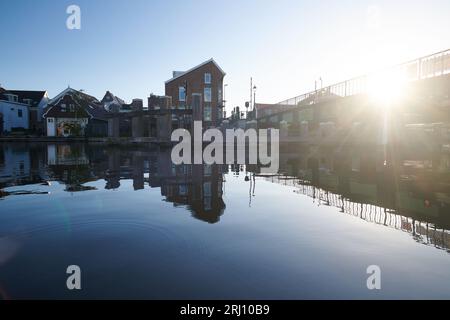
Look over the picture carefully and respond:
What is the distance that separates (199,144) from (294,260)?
25.9m

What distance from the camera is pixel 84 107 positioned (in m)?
56.9

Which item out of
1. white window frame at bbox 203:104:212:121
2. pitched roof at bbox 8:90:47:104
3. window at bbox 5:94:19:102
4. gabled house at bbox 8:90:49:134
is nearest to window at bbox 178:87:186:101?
white window frame at bbox 203:104:212:121

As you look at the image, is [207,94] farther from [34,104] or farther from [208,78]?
[34,104]

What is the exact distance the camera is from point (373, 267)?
381cm

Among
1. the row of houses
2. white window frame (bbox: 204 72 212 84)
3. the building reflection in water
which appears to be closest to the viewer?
the building reflection in water

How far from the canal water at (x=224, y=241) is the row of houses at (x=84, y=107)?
114ft

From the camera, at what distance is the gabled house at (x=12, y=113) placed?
2205 inches

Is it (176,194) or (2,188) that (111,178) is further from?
(176,194)

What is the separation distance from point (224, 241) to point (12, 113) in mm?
68234

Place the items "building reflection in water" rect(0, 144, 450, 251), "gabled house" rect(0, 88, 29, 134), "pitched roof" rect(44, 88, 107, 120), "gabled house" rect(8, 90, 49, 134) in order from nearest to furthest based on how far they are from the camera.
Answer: "building reflection in water" rect(0, 144, 450, 251) → "pitched roof" rect(44, 88, 107, 120) → "gabled house" rect(0, 88, 29, 134) → "gabled house" rect(8, 90, 49, 134)

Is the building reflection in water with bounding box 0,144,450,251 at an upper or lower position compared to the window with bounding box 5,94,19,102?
lower

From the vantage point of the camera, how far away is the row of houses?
4975cm

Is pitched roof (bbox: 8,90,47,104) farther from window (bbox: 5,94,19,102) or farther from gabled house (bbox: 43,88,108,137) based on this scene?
gabled house (bbox: 43,88,108,137)

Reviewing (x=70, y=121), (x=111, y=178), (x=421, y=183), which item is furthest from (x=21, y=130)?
(x=421, y=183)
